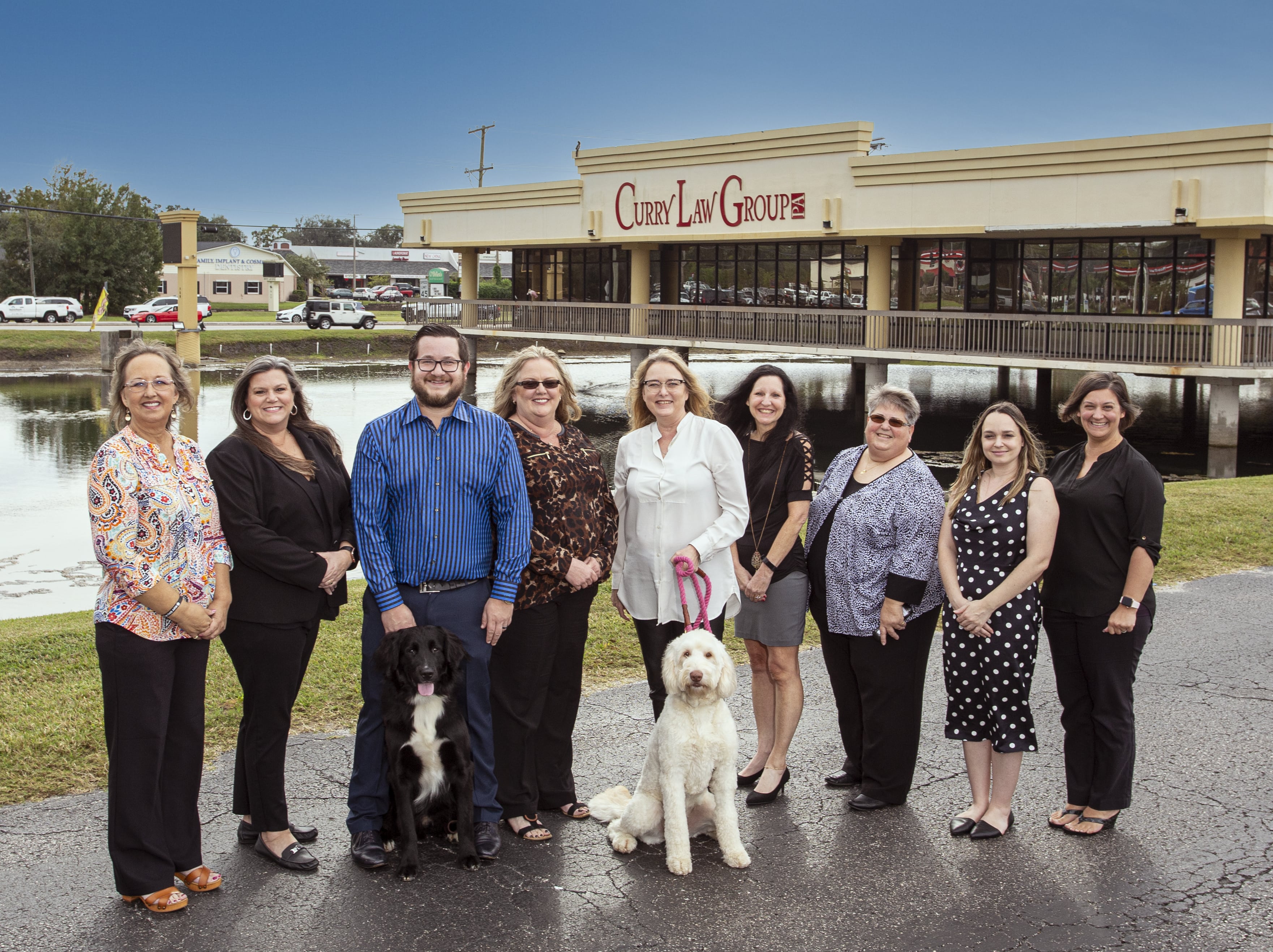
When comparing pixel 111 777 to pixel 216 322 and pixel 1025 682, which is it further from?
pixel 216 322

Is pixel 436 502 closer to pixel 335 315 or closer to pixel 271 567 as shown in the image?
pixel 271 567

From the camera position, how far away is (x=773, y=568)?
18.1ft

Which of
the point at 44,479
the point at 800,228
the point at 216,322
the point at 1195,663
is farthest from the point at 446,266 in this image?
the point at 1195,663

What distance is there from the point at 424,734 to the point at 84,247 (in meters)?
78.6

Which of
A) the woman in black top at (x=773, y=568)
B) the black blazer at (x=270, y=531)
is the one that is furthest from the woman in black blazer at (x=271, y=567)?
the woman in black top at (x=773, y=568)

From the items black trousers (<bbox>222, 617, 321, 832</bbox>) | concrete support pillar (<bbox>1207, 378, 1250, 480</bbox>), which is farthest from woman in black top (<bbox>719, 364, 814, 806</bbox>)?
concrete support pillar (<bbox>1207, 378, 1250, 480</bbox>)

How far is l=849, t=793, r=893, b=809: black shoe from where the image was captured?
538 cm

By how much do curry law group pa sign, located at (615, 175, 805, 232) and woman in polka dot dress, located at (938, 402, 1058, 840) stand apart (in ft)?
90.5

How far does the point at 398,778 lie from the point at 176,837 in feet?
2.88

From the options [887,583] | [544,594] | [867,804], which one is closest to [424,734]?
[544,594]

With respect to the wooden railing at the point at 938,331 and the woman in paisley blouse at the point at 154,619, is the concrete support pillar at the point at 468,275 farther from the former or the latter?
the woman in paisley blouse at the point at 154,619

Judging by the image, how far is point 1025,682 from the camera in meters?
5.23

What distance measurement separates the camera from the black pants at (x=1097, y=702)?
5.16m

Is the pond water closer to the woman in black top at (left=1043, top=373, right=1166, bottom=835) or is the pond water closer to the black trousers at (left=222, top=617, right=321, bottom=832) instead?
the black trousers at (left=222, top=617, right=321, bottom=832)
